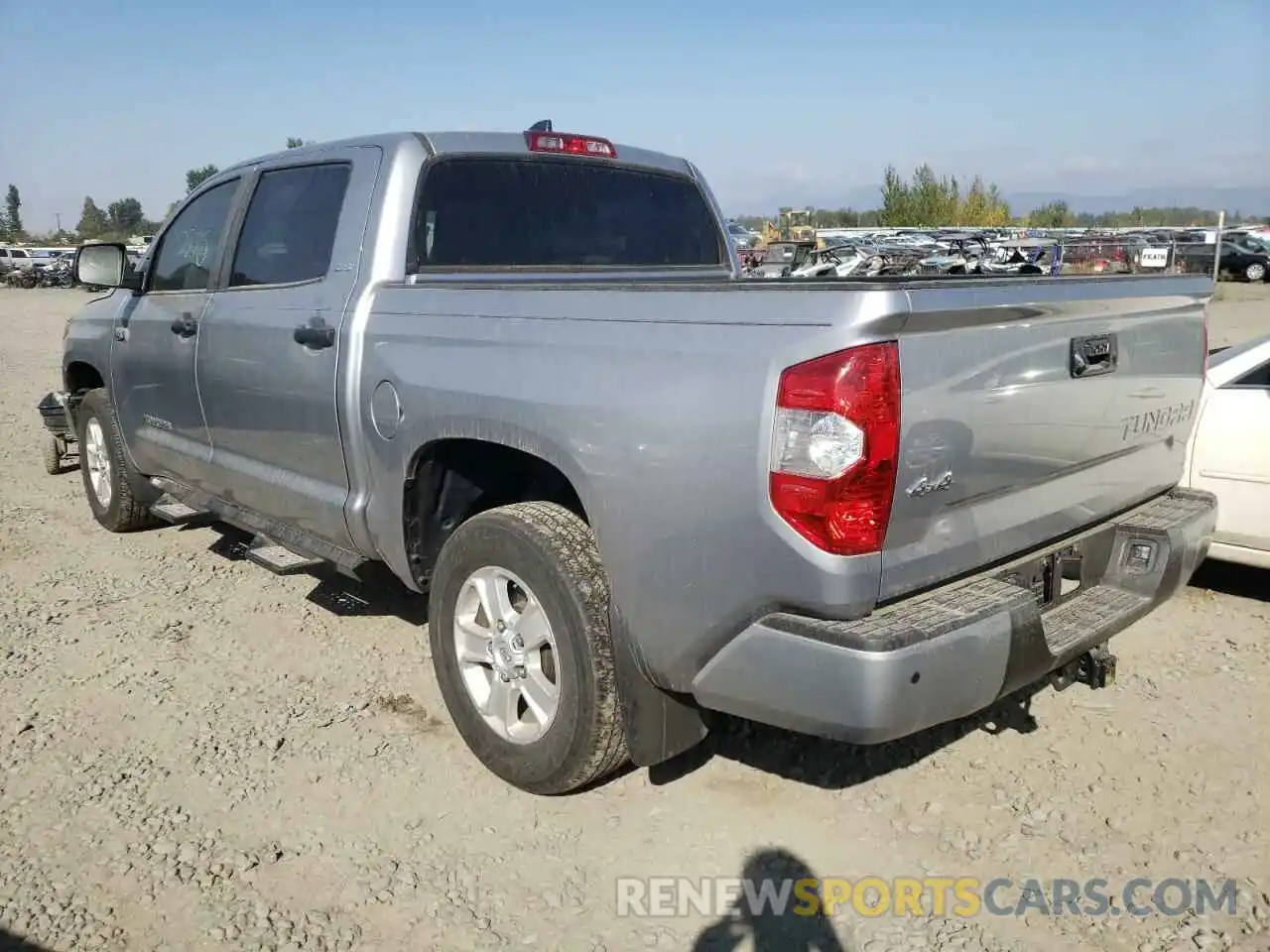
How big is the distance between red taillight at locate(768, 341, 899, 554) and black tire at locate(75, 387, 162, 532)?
4553 millimetres

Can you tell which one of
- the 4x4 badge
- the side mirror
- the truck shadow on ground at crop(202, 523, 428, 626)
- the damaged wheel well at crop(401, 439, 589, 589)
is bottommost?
the truck shadow on ground at crop(202, 523, 428, 626)

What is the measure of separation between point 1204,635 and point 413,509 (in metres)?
3.30

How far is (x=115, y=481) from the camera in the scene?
5.98 m

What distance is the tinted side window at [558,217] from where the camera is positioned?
3.84 metres

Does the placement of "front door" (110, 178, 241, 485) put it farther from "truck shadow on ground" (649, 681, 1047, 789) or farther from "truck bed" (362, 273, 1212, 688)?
"truck shadow on ground" (649, 681, 1047, 789)

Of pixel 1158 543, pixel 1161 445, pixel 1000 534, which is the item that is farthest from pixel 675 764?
pixel 1161 445

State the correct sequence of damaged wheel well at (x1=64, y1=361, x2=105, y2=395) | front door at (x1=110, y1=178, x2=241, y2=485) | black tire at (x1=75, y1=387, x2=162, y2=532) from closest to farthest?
front door at (x1=110, y1=178, x2=241, y2=485), black tire at (x1=75, y1=387, x2=162, y2=532), damaged wheel well at (x1=64, y1=361, x2=105, y2=395)

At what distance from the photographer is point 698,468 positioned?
8.15 ft

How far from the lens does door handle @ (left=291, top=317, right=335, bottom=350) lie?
3646mm

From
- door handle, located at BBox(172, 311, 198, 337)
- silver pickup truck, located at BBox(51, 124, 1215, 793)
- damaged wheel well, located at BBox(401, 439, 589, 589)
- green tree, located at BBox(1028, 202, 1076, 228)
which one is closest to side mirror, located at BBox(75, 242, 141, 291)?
door handle, located at BBox(172, 311, 198, 337)

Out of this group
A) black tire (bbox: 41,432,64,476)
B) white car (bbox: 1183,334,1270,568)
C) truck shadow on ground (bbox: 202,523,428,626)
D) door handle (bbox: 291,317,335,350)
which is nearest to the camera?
door handle (bbox: 291,317,335,350)

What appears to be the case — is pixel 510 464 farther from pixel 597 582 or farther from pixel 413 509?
pixel 597 582

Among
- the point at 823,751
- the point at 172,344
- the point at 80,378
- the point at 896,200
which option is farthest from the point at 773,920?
the point at 896,200

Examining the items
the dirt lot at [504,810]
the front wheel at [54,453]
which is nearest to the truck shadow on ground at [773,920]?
the dirt lot at [504,810]
